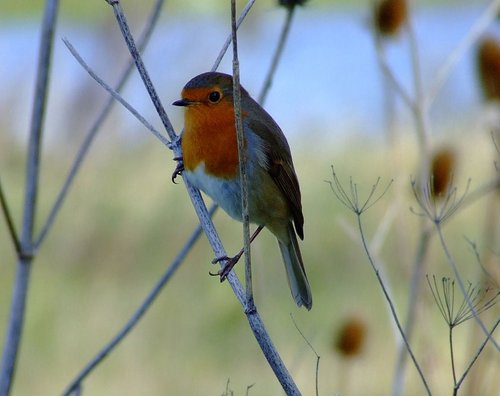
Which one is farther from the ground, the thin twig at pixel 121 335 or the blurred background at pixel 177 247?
the blurred background at pixel 177 247

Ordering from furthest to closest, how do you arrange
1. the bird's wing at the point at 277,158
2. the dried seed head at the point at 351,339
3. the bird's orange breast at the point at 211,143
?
the dried seed head at the point at 351,339 → the bird's wing at the point at 277,158 → the bird's orange breast at the point at 211,143

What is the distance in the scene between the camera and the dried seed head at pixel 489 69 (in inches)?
175

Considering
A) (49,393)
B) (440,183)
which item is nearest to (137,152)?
(49,393)

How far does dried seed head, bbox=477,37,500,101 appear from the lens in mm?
4453

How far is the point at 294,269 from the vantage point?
390cm

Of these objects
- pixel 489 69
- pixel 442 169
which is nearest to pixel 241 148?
pixel 442 169

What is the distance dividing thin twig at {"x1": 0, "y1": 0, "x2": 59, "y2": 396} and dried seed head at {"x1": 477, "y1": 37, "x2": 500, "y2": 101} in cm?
Answer: 217

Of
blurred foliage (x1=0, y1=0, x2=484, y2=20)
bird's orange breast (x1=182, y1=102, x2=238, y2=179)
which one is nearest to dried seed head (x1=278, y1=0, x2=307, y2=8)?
bird's orange breast (x1=182, y1=102, x2=238, y2=179)

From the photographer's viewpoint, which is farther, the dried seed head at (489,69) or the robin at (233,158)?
the dried seed head at (489,69)

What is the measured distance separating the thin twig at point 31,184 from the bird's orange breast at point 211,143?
0.49 meters

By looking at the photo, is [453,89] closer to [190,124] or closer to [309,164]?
[309,164]

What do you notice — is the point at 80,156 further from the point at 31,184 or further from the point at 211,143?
the point at 211,143

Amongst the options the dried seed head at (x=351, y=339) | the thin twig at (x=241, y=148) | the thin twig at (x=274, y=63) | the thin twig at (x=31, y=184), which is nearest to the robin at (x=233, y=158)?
the thin twig at (x=274, y=63)

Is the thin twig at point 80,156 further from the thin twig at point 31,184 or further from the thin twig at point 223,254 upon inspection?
the thin twig at point 223,254
